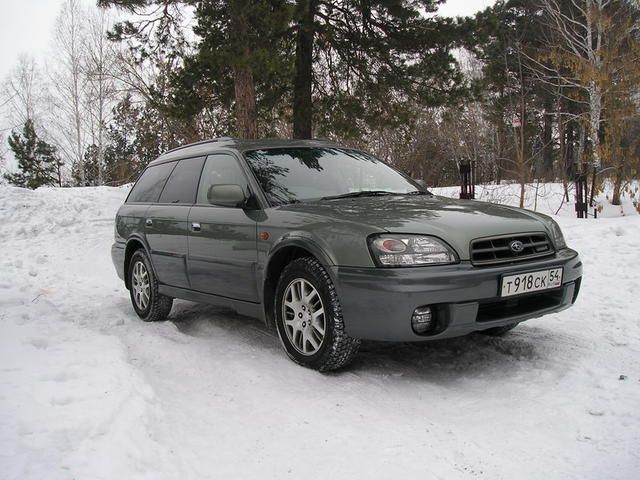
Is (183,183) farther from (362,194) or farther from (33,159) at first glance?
(33,159)

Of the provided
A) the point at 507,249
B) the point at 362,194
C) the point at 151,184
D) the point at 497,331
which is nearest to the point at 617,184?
the point at 497,331

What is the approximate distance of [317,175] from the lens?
13.8 feet

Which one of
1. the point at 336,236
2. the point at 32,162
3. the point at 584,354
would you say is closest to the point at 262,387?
the point at 336,236

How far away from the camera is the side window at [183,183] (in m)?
4.82

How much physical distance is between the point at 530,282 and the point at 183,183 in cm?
320

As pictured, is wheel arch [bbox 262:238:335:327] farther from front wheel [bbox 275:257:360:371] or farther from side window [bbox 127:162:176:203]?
side window [bbox 127:162:176:203]

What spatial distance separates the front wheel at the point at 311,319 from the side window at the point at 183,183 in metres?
1.59

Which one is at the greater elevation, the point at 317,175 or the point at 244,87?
the point at 244,87

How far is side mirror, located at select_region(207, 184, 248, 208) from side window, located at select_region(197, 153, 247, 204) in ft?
0.73

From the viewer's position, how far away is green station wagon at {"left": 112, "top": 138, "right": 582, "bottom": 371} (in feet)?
9.98

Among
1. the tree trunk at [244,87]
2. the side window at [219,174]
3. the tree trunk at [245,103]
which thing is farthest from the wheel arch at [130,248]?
the tree trunk at [245,103]

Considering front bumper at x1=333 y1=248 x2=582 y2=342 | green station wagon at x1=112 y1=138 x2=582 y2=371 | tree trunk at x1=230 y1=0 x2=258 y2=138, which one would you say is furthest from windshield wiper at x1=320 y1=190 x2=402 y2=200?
tree trunk at x1=230 y1=0 x2=258 y2=138

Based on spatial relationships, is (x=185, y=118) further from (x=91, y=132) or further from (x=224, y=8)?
(x=91, y=132)

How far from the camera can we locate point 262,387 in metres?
3.28
